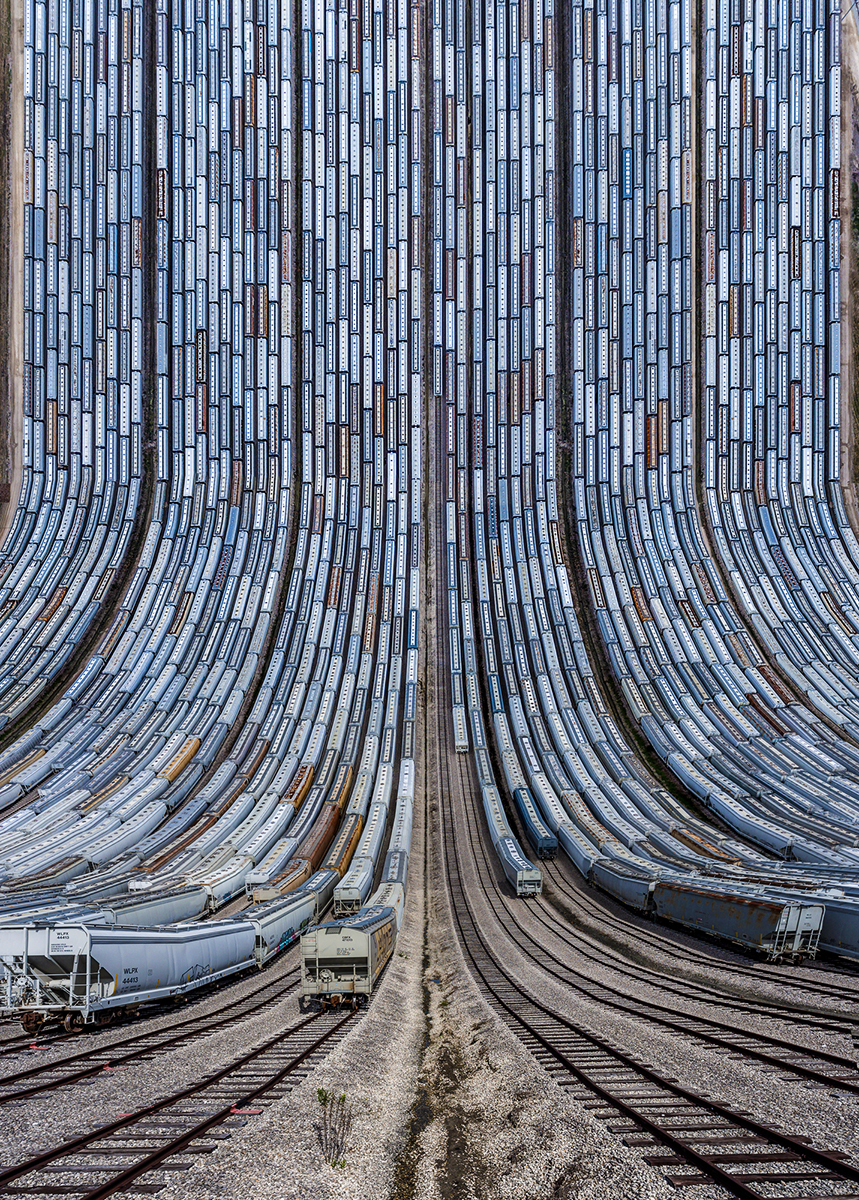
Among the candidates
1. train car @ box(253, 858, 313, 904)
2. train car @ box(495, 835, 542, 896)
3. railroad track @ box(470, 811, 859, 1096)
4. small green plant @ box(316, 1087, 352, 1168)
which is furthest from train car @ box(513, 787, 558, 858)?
small green plant @ box(316, 1087, 352, 1168)

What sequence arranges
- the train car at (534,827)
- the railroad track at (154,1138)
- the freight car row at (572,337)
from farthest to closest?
1. the freight car row at (572,337)
2. the train car at (534,827)
3. the railroad track at (154,1138)

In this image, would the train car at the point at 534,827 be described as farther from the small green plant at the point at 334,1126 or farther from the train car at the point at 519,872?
the small green plant at the point at 334,1126

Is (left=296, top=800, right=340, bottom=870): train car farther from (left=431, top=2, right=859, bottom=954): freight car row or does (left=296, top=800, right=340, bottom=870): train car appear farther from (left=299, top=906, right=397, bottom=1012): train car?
(left=299, top=906, right=397, bottom=1012): train car

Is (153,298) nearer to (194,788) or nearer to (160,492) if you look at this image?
(160,492)

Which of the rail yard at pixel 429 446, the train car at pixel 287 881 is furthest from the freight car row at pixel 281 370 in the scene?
the train car at pixel 287 881

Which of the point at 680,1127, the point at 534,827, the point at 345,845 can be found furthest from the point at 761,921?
the point at 345,845

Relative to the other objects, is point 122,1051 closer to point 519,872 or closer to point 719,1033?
point 719,1033

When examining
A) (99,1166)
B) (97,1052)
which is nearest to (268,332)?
(97,1052)
